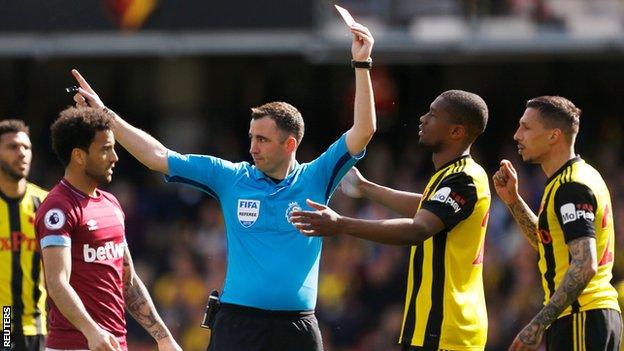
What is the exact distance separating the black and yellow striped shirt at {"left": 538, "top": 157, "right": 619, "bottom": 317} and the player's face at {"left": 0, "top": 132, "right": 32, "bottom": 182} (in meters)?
4.01

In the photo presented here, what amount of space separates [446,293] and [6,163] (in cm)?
377

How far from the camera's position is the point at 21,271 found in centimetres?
935

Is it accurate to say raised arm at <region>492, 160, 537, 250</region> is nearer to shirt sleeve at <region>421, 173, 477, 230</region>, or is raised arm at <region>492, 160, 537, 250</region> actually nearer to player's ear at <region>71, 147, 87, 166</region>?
shirt sleeve at <region>421, 173, 477, 230</region>

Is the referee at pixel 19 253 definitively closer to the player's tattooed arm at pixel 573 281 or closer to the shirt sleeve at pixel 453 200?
the shirt sleeve at pixel 453 200

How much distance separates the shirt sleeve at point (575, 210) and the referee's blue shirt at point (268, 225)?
4.17ft

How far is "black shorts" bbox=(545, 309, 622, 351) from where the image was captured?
7.60 metres

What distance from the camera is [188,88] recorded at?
65.8ft

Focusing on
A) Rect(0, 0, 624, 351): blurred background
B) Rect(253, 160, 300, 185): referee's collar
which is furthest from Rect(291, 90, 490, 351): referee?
Rect(0, 0, 624, 351): blurred background

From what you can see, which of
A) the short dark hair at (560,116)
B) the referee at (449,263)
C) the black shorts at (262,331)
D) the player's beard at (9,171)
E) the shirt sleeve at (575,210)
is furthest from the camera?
the player's beard at (9,171)

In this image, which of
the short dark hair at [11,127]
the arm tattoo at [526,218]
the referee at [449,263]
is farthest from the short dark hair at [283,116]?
the short dark hair at [11,127]

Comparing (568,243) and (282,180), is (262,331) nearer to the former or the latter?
(282,180)

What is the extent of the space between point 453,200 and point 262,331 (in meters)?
1.40

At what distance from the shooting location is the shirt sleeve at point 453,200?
754 cm

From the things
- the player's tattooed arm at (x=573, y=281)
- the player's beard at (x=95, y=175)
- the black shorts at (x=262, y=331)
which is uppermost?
the player's beard at (x=95, y=175)
